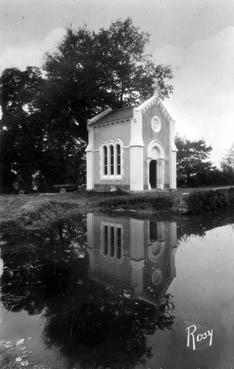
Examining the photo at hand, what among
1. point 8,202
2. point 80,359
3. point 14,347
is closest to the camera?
point 80,359

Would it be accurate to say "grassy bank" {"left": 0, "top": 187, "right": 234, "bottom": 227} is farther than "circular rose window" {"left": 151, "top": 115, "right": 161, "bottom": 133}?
No

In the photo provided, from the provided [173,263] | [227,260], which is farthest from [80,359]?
[227,260]

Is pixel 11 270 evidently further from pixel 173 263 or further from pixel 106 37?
pixel 106 37

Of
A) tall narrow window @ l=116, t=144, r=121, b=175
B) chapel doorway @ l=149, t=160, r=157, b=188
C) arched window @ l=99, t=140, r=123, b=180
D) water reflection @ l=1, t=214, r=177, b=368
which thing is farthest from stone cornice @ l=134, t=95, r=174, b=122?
water reflection @ l=1, t=214, r=177, b=368

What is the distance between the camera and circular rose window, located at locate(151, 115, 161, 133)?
82.5 feet

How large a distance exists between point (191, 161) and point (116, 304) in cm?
3334

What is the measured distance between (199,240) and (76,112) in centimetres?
2410

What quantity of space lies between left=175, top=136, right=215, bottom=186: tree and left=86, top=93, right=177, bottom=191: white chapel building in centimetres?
842

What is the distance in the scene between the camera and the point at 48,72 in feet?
92.3

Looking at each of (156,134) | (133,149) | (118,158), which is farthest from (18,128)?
(156,134)

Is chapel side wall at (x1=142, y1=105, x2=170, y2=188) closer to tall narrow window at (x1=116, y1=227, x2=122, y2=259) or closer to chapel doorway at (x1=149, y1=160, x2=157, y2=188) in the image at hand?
chapel doorway at (x1=149, y1=160, x2=157, y2=188)

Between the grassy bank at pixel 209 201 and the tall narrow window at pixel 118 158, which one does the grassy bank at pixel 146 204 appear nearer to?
the grassy bank at pixel 209 201

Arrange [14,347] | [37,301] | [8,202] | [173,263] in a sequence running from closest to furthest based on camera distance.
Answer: [14,347]
[37,301]
[173,263]
[8,202]

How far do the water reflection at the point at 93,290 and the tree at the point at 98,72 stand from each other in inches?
833
